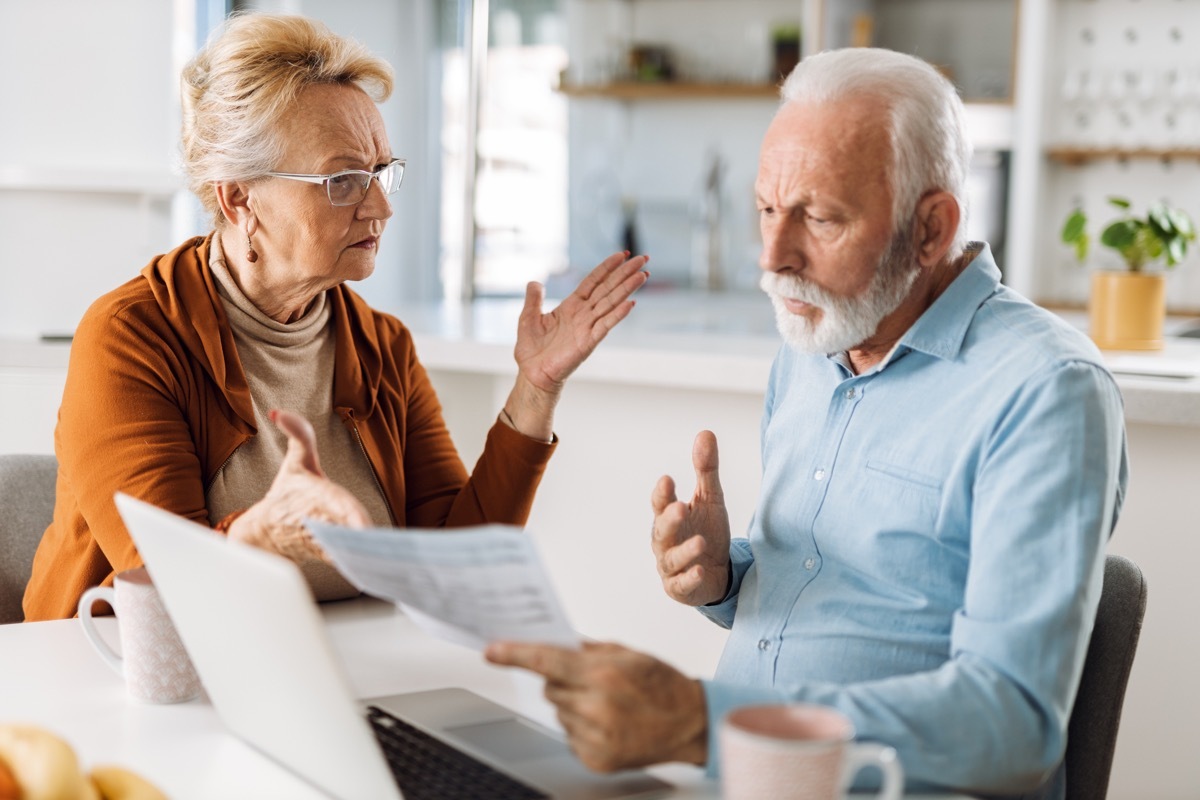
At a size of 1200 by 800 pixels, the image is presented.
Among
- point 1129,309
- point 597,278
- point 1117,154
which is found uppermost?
point 1117,154

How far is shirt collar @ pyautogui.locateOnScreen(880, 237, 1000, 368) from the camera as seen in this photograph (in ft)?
4.33

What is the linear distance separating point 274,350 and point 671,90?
13.2 feet

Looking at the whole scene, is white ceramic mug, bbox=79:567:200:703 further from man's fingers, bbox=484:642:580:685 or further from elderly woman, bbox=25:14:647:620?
man's fingers, bbox=484:642:580:685

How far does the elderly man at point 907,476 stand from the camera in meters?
1.07

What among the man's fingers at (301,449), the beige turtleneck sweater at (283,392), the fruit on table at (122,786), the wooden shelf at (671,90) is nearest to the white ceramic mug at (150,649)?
the man's fingers at (301,449)

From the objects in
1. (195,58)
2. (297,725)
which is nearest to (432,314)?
(195,58)

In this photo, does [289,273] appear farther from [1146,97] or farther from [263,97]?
[1146,97]

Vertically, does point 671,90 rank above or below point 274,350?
above

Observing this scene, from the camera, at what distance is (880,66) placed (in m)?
1.33

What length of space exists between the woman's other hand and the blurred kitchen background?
1.47m

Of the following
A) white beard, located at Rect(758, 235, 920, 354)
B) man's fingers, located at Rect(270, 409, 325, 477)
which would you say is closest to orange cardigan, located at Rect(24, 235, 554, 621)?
man's fingers, located at Rect(270, 409, 325, 477)

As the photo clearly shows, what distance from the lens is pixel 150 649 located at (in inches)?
46.5

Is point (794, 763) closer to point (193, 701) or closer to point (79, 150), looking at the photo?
point (193, 701)

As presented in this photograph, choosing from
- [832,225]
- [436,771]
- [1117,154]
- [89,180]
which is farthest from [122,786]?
[1117,154]
